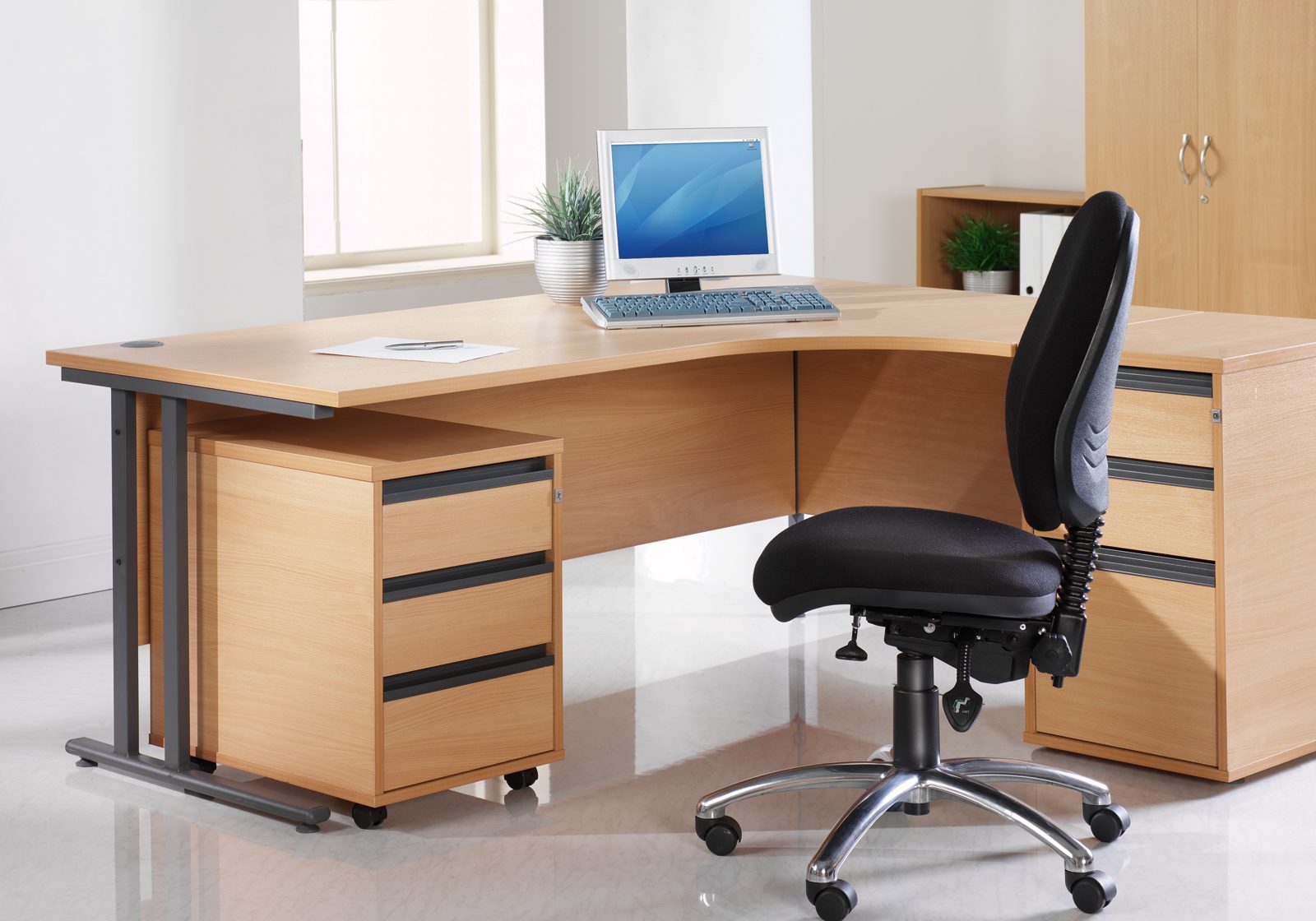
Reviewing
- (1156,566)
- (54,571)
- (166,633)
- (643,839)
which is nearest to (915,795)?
(643,839)

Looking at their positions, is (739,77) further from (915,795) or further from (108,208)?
(915,795)

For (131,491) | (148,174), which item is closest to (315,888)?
(131,491)

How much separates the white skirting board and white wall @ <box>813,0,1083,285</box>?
3539 mm

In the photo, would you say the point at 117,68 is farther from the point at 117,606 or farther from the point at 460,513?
the point at 460,513

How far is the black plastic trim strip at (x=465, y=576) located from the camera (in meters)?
2.91

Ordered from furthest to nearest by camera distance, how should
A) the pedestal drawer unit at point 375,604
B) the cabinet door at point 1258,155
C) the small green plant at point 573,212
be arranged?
the cabinet door at point 1258,155
the small green plant at point 573,212
the pedestal drawer unit at point 375,604

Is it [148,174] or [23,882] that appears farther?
[148,174]

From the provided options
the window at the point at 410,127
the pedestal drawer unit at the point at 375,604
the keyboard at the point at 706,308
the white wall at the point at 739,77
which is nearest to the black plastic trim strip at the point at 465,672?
the pedestal drawer unit at the point at 375,604

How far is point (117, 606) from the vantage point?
3223 millimetres

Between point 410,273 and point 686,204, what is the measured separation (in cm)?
302

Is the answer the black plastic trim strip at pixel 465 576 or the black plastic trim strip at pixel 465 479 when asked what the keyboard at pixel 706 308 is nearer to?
the black plastic trim strip at pixel 465 479

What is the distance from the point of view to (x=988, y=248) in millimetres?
6590

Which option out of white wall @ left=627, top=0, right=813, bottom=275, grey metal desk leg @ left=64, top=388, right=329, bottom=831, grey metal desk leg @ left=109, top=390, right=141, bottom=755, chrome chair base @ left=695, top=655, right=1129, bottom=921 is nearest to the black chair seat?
chrome chair base @ left=695, top=655, right=1129, bottom=921

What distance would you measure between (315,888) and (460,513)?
2.17ft
